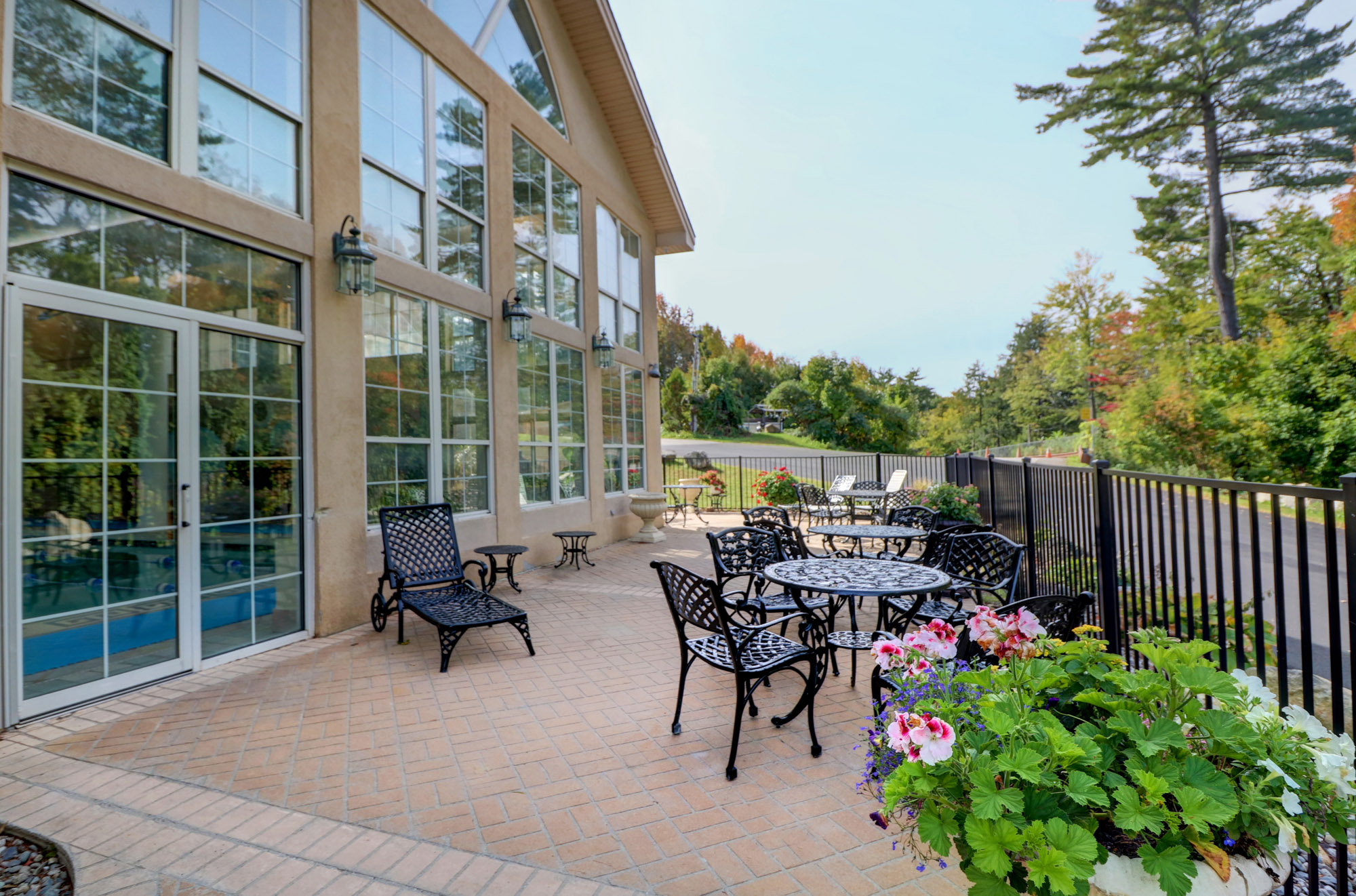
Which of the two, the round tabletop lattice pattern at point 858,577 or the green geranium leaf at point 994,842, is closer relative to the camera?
the green geranium leaf at point 994,842

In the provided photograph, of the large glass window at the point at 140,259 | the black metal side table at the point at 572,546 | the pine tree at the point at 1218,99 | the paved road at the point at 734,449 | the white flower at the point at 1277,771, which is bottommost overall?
the black metal side table at the point at 572,546

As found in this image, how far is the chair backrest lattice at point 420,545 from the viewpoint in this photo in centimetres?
514

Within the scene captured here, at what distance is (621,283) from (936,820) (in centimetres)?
1006

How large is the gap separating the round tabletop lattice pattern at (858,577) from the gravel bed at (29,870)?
303 centimetres

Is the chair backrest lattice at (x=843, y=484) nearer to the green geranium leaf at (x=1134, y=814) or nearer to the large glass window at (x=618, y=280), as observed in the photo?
the large glass window at (x=618, y=280)

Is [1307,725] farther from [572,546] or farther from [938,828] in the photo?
[572,546]

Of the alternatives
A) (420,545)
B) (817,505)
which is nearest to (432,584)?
(420,545)

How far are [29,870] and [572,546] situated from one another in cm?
582

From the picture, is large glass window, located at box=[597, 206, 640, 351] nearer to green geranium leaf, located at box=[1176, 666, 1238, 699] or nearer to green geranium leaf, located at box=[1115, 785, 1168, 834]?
green geranium leaf, located at box=[1176, 666, 1238, 699]

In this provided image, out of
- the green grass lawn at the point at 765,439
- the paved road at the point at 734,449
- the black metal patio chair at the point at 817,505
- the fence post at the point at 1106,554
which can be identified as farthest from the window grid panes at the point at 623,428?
the green grass lawn at the point at 765,439

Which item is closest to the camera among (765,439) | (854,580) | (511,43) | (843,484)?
(854,580)

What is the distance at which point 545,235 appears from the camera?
8422 mm

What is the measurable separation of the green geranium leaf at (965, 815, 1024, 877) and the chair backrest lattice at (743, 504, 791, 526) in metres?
4.21

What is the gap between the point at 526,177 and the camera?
8.05m
